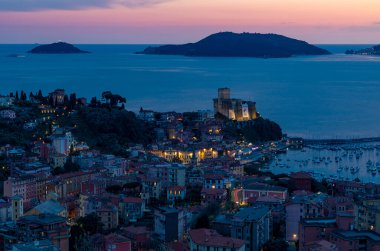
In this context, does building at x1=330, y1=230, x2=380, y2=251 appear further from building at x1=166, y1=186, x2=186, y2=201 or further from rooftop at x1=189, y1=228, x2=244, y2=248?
building at x1=166, y1=186, x2=186, y2=201

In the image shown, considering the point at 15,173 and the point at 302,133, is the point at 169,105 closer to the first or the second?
the point at 302,133

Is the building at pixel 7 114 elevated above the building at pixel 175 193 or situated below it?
above

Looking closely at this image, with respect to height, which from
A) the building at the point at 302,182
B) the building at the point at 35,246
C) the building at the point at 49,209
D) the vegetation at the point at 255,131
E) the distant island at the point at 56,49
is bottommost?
the vegetation at the point at 255,131

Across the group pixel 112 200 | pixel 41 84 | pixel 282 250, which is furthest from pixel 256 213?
pixel 41 84

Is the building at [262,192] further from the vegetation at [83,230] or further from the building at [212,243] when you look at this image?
the building at [212,243]

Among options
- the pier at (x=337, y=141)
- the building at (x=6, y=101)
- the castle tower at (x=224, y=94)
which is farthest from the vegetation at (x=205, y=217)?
the castle tower at (x=224, y=94)

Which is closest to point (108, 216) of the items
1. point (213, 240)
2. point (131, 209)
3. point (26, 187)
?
point (131, 209)
